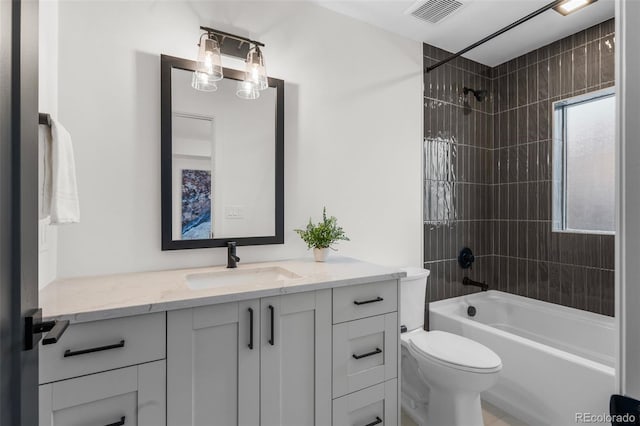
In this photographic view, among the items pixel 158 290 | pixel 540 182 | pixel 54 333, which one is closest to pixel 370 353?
pixel 158 290

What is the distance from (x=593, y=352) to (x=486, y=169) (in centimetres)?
156

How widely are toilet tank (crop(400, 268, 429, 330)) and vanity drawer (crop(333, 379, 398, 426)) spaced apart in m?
0.58

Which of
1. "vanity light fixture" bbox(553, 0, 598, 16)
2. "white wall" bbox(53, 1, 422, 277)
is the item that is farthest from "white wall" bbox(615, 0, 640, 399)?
"white wall" bbox(53, 1, 422, 277)

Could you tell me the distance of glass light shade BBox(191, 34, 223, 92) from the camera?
1.67 m

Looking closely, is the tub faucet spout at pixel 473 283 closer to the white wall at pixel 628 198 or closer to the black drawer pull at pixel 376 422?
the black drawer pull at pixel 376 422

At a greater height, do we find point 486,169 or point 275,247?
point 486,169

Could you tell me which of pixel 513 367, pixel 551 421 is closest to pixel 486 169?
pixel 513 367

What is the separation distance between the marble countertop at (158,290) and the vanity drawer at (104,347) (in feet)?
0.12

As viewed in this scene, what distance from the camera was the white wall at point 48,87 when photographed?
1.25m

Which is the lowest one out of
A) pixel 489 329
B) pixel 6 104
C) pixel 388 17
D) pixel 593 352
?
pixel 593 352

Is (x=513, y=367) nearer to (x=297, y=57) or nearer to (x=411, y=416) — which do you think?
(x=411, y=416)

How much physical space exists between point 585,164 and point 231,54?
2603 millimetres

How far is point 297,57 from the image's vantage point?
79.7 inches

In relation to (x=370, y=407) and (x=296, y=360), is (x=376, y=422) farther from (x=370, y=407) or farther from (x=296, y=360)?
(x=296, y=360)
